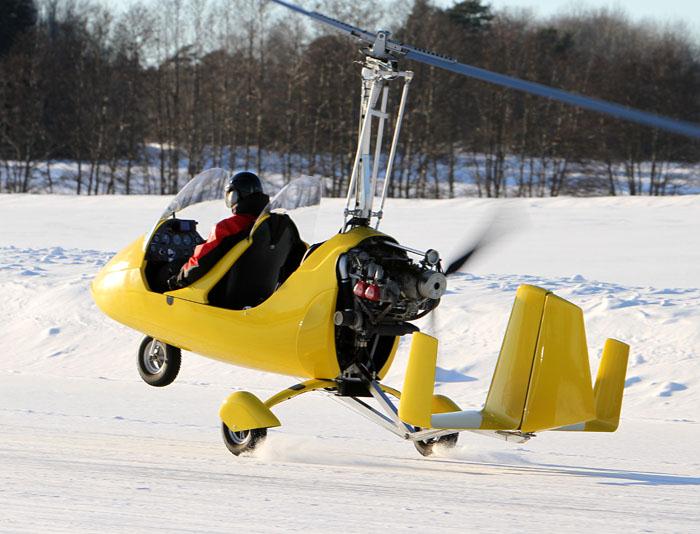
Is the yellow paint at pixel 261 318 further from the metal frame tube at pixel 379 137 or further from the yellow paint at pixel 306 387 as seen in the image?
the metal frame tube at pixel 379 137

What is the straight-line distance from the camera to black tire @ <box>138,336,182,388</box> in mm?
8094

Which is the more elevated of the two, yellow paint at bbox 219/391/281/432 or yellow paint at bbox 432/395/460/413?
yellow paint at bbox 432/395/460/413

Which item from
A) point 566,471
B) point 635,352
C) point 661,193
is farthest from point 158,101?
point 566,471

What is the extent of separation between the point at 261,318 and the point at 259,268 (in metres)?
0.39

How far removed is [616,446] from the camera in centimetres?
732

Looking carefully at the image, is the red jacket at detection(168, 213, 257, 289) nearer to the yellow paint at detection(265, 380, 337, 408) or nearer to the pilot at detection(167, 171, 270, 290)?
the pilot at detection(167, 171, 270, 290)

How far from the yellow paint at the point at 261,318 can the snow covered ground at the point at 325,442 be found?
60 centimetres

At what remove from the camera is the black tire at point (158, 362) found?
26.6 feet

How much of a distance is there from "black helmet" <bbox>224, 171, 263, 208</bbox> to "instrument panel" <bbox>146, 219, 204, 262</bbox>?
3.09 feet

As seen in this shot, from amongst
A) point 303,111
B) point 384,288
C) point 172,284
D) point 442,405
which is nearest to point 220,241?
point 172,284

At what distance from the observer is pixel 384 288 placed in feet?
20.9

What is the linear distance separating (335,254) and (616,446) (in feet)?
7.80

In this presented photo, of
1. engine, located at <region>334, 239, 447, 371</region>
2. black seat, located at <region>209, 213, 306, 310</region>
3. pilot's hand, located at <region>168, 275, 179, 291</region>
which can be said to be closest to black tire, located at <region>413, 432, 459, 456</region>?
engine, located at <region>334, 239, 447, 371</region>

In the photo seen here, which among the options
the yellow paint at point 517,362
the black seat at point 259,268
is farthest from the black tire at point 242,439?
the yellow paint at point 517,362
